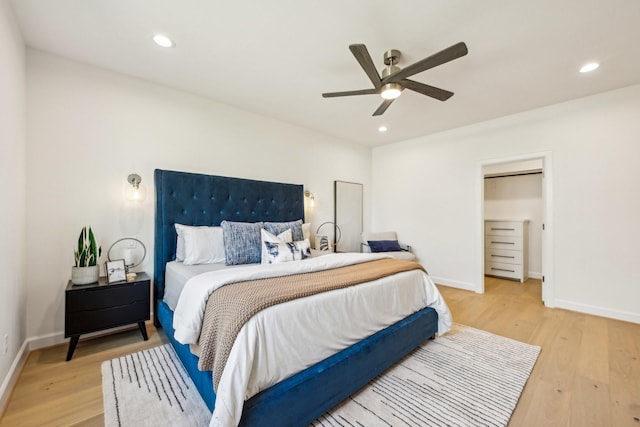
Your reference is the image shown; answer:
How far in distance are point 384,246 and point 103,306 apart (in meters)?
3.81

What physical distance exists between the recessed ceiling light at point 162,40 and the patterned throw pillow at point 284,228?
191 centimetres

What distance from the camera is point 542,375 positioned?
2008 millimetres

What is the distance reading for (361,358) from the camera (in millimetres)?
1718

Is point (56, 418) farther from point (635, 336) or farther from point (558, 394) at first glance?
Result: point (635, 336)

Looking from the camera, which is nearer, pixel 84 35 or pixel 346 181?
pixel 84 35

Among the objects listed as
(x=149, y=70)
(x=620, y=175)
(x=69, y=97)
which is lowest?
(x=620, y=175)

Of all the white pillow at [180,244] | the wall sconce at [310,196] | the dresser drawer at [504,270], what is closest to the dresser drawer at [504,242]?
the dresser drawer at [504,270]

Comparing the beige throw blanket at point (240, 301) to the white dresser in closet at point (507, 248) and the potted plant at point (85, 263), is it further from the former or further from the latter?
the white dresser in closet at point (507, 248)

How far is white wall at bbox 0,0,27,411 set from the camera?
1.69 meters

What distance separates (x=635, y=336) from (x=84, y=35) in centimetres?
572

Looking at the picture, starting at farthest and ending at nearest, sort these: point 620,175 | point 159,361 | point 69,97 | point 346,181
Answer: point 346,181 → point 620,175 → point 69,97 → point 159,361

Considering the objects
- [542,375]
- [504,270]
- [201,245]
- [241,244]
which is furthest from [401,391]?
[504,270]

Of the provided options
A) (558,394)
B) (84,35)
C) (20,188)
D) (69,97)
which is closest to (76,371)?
(20,188)

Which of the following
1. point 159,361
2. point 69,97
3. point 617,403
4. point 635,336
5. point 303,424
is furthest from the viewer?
point 635,336
